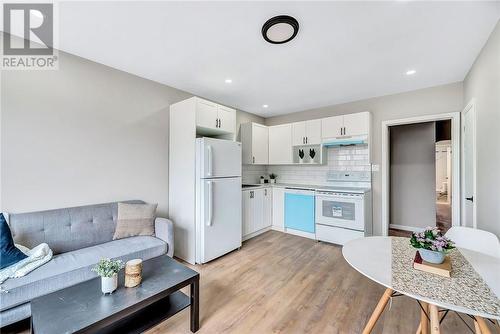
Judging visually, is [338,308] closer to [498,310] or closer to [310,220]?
[498,310]

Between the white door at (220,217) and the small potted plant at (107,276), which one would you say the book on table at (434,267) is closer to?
the small potted plant at (107,276)

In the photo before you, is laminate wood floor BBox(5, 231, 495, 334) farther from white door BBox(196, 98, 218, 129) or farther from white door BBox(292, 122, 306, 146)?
white door BBox(292, 122, 306, 146)

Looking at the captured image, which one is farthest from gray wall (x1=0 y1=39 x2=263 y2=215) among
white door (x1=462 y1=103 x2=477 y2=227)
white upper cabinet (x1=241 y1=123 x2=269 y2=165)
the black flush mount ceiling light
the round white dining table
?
white door (x1=462 y1=103 x2=477 y2=227)

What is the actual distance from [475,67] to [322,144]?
211 cm

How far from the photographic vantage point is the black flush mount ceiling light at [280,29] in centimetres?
177

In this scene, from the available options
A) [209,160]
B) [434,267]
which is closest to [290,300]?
[434,267]

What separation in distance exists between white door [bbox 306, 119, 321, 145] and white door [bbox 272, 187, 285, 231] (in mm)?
1102

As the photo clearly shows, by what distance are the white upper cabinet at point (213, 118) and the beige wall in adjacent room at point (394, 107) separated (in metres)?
2.05

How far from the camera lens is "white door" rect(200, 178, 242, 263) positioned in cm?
284

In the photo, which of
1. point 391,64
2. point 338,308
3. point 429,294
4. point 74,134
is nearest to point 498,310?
point 429,294

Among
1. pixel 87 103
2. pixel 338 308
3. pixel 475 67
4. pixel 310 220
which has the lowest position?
pixel 338 308

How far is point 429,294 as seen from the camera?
94 centimetres

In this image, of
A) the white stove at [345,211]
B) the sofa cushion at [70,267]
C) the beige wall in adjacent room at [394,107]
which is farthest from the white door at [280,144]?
the sofa cushion at [70,267]

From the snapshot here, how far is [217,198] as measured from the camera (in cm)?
298
